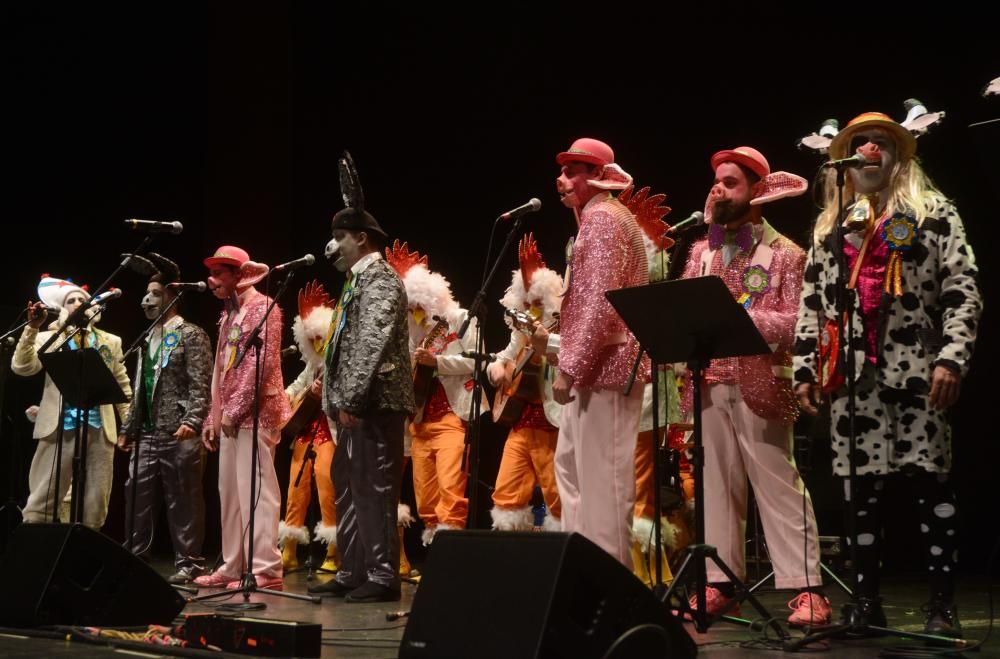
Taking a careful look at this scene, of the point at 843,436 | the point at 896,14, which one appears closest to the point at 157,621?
the point at 843,436

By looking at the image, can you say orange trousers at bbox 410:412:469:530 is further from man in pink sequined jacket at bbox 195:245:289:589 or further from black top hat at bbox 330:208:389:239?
black top hat at bbox 330:208:389:239

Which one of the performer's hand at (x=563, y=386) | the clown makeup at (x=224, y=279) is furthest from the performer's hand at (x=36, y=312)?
the performer's hand at (x=563, y=386)

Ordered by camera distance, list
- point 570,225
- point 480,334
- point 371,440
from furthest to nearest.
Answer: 1. point 570,225
2. point 371,440
3. point 480,334

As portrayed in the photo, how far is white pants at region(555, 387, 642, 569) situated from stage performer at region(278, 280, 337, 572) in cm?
339

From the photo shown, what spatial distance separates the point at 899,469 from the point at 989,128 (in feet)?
4.27

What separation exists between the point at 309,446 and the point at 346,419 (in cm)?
247

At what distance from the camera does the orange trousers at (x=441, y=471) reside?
22.7 ft

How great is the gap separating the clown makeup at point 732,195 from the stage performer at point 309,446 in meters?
3.66

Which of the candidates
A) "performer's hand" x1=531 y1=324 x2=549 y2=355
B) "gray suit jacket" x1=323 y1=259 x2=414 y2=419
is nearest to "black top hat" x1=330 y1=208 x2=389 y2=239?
"gray suit jacket" x1=323 y1=259 x2=414 y2=419

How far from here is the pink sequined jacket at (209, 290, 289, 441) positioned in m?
6.15

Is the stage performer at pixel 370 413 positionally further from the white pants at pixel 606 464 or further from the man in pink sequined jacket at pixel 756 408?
the man in pink sequined jacket at pixel 756 408

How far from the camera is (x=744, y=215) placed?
4.68 meters

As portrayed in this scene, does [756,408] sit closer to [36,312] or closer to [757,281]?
[757,281]

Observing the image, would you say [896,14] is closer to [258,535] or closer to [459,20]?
[459,20]
